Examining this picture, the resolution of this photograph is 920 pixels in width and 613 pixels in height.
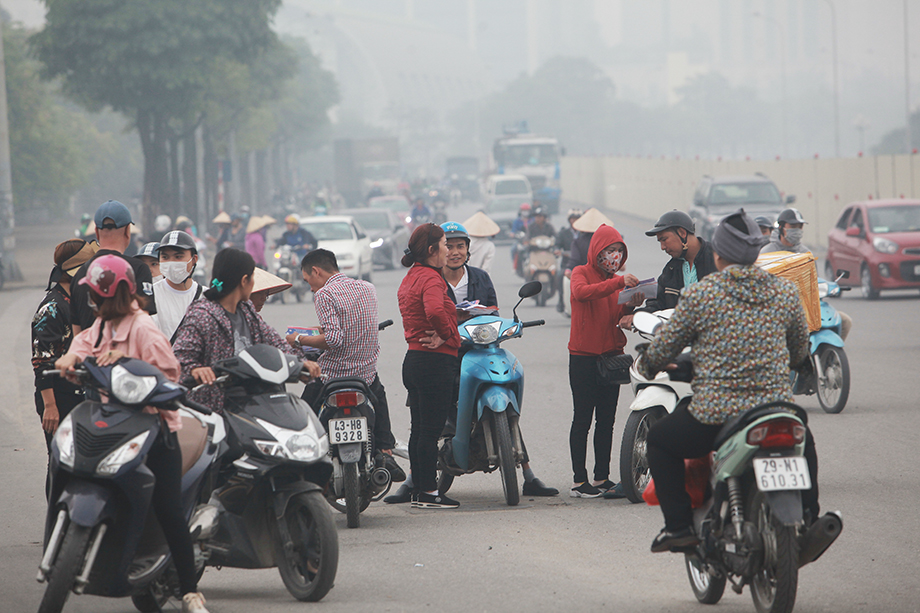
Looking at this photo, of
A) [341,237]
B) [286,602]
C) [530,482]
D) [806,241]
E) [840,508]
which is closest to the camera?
[286,602]

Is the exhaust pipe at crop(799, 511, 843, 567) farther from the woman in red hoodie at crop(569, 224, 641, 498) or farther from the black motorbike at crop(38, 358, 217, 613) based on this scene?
the woman in red hoodie at crop(569, 224, 641, 498)

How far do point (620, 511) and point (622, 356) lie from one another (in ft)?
3.07

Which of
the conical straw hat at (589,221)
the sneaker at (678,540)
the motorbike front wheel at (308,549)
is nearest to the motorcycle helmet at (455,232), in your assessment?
the motorbike front wheel at (308,549)

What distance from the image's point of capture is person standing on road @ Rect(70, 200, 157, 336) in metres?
5.92

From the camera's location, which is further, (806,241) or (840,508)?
(806,241)

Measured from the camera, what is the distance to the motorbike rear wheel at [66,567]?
4.57m

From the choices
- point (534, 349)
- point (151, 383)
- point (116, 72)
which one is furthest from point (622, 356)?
point (116, 72)

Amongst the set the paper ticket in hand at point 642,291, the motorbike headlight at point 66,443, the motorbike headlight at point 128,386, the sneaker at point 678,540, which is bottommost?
the sneaker at point 678,540

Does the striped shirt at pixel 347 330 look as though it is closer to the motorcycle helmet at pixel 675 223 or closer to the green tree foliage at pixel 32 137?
the motorcycle helmet at pixel 675 223

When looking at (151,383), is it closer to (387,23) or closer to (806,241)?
(806,241)

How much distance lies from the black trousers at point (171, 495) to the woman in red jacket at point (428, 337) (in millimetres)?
2566

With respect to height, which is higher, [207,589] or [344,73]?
[344,73]

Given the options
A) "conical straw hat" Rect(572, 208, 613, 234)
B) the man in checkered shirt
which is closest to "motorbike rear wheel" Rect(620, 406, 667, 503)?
the man in checkered shirt

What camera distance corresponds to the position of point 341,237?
27391 mm
